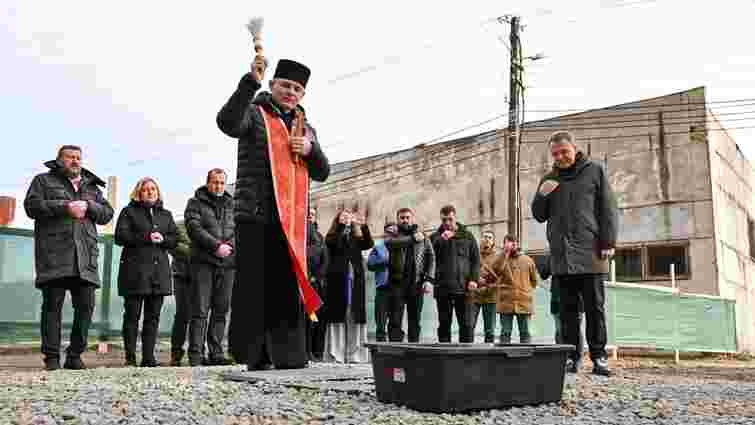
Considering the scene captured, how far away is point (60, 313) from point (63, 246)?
52 centimetres

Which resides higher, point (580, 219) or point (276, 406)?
point (580, 219)

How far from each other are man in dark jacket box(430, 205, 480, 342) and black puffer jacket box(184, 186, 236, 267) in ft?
8.64

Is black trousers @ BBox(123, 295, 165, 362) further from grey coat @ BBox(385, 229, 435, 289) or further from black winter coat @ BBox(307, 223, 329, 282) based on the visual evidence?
grey coat @ BBox(385, 229, 435, 289)

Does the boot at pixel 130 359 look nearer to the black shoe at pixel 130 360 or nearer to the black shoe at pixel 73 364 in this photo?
the black shoe at pixel 130 360

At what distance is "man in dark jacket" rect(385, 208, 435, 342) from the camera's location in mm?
8336

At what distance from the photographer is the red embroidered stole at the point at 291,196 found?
4629mm


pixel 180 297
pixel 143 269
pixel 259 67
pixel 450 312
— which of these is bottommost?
pixel 450 312

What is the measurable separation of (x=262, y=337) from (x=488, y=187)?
1839cm

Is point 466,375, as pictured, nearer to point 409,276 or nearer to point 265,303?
point 265,303

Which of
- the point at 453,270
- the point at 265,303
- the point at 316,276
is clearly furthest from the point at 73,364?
the point at 453,270

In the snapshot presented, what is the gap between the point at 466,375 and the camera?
335 cm

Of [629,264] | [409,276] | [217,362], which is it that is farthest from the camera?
[629,264]

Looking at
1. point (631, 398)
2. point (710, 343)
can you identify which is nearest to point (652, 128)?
point (710, 343)

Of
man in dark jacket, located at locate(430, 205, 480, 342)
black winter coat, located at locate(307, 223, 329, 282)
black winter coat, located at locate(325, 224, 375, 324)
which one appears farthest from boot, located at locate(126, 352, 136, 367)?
man in dark jacket, located at locate(430, 205, 480, 342)
